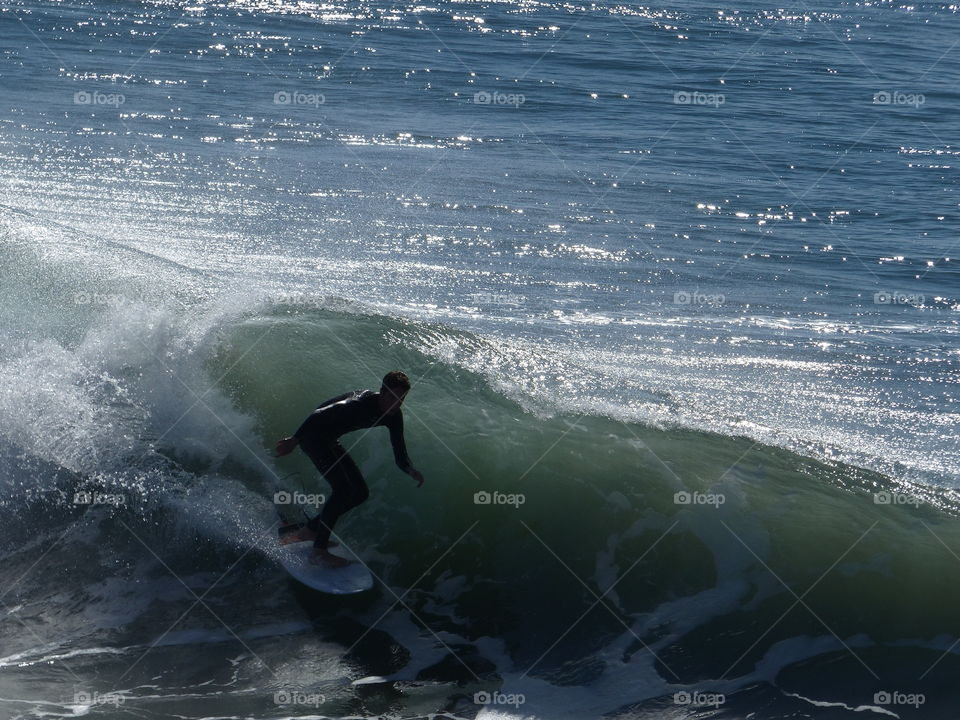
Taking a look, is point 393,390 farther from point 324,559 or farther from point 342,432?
point 324,559

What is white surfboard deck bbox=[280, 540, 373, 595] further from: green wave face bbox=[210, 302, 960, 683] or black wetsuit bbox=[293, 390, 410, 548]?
black wetsuit bbox=[293, 390, 410, 548]

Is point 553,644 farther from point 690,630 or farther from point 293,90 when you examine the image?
point 293,90

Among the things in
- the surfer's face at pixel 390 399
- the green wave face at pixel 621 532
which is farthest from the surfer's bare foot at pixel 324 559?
the surfer's face at pixel 390 399

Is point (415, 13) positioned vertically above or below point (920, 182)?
above

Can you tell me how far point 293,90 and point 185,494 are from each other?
15.3 m

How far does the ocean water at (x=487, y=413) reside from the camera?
7.41m

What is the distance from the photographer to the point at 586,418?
9867 mm

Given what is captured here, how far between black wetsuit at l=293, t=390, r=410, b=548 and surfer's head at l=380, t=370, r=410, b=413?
0.31 ft

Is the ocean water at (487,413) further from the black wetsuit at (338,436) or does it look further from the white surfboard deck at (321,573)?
the black wetsuit at (338,436)

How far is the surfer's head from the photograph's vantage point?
7.25 metres

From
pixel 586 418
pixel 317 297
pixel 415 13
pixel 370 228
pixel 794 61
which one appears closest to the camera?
pixel 586 418

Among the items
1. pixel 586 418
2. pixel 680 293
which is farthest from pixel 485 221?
pixel 586 418

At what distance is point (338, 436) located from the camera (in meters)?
7.57

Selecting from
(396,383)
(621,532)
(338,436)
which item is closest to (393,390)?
(396,383)
